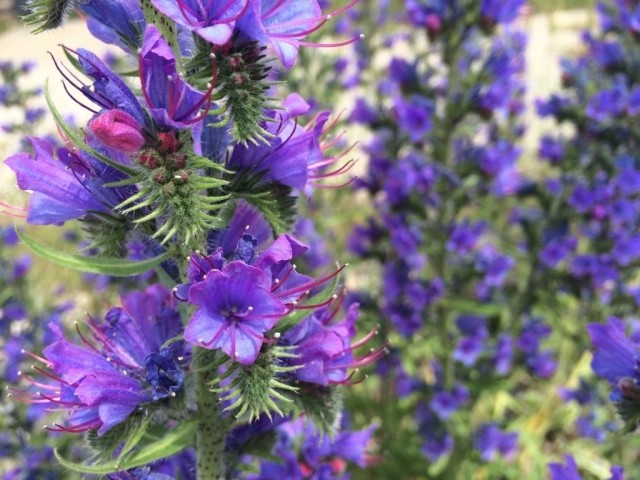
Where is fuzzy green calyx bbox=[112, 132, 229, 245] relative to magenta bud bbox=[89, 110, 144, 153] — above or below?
below

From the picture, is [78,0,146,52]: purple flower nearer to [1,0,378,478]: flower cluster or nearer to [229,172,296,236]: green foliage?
[1,0,378,478]: flower cluster

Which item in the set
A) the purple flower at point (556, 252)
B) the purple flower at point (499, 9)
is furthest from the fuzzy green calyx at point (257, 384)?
the purple flower at point (556, 252)

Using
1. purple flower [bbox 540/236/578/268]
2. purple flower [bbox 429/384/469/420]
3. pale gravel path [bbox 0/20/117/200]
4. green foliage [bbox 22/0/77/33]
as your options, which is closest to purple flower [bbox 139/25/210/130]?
green foliage [bbox 22/0/77/33]

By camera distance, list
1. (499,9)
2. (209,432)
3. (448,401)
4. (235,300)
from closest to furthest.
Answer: (235,300)
(209,432)
(499,9)
(448,401)

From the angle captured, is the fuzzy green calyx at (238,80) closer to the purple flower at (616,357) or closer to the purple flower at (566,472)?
the purple flower at (616,357)

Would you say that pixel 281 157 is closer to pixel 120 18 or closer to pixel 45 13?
pixel 120 18

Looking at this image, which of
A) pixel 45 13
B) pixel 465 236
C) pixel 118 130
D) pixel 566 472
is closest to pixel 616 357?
pixel 566 472
